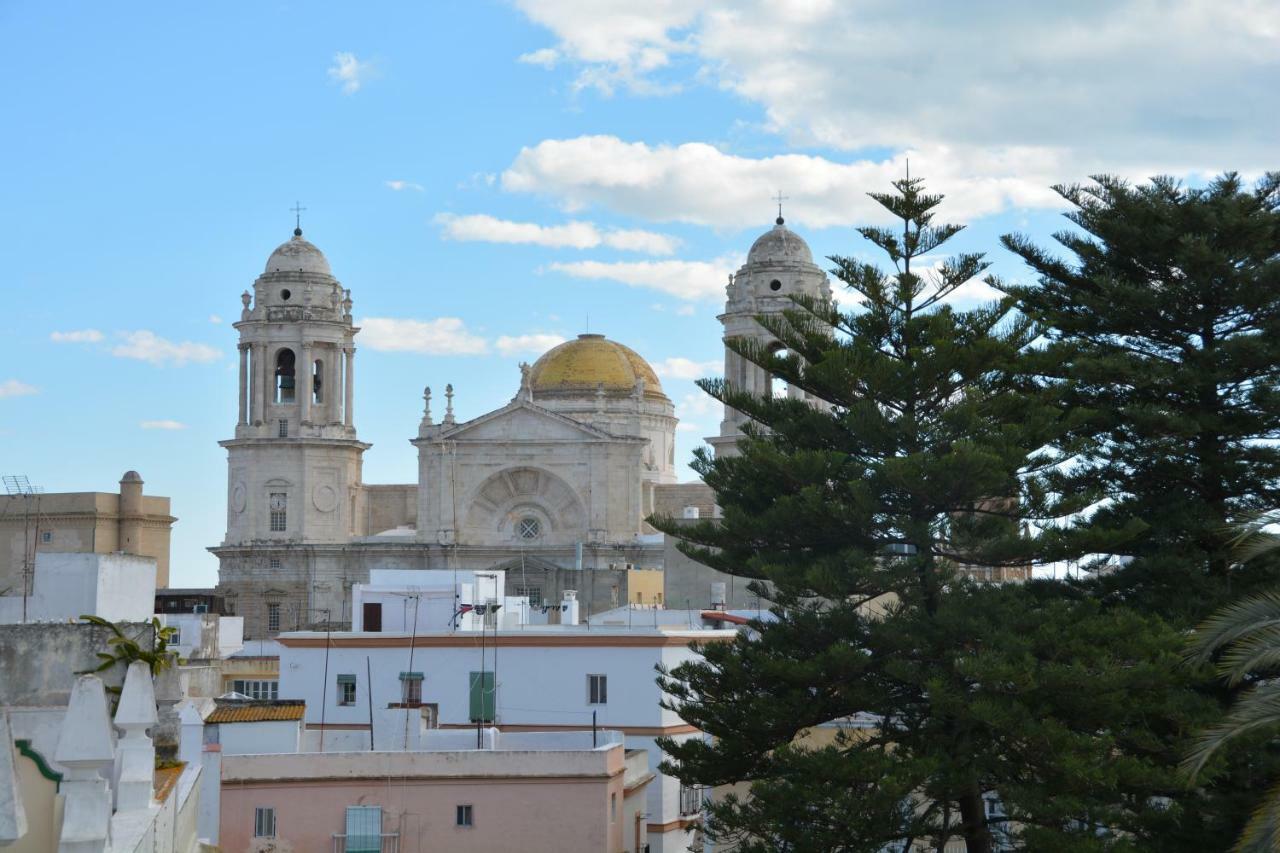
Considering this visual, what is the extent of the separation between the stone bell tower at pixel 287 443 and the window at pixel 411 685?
38.3 meters

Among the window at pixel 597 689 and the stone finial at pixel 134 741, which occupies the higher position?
the window at pixel 597 689

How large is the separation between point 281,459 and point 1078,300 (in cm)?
5077

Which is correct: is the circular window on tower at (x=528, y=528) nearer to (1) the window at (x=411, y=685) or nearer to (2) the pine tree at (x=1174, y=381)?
(1) the window at (x=411, y=685)

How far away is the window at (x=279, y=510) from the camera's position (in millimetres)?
71562

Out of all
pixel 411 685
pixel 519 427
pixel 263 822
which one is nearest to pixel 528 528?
pixel 519 427

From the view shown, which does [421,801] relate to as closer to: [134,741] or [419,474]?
[134,741]

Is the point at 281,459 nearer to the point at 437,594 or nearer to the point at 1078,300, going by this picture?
the point at 437,594

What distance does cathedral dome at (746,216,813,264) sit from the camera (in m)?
70.8

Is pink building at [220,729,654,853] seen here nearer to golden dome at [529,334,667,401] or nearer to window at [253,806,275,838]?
window at [253,806,275,838]

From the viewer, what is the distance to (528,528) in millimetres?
72250

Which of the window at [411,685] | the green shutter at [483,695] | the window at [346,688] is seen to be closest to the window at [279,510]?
the window at [346,688]

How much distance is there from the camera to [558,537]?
7138 centimetres

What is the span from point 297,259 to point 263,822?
5109 centimetres

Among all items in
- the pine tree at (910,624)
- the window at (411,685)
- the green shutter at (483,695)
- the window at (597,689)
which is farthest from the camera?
the window at (411,685)
